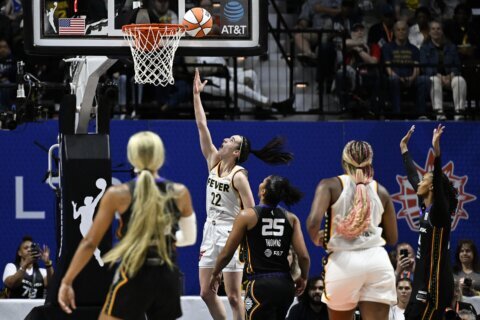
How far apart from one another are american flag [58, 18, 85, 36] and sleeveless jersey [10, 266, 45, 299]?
4.17 m

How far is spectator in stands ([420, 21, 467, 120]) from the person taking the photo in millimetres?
16438

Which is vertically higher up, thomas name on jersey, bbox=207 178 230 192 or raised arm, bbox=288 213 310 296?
thomas name on jersey, bbox=207 178 230 192

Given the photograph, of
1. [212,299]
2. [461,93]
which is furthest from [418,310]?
[461,93]

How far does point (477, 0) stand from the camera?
18.3m

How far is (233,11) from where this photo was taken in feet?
37.8

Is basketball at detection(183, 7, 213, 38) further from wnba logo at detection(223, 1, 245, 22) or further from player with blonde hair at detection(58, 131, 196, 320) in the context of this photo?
player with blonde hair at detection(58, 131, 196, 320)

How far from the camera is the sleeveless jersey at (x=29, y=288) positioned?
14242 mm

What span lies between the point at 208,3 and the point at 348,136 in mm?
4507

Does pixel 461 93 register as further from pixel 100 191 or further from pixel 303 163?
pixel 100 191

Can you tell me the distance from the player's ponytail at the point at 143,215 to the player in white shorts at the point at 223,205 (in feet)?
11.9

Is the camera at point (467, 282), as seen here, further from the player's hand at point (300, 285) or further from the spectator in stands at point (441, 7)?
the spectator in stands at point (441, 7)

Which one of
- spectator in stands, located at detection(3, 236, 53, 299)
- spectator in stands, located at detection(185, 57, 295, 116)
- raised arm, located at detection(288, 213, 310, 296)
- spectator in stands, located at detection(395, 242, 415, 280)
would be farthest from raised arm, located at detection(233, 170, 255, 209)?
spectator in stands, located at detection(185, 57, 295, 116)

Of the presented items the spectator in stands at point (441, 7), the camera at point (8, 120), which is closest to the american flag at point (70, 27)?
the camera at point (8, 120)

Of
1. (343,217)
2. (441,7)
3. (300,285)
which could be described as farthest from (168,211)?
(441,7)
